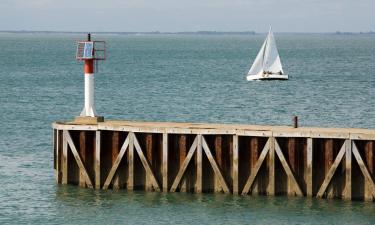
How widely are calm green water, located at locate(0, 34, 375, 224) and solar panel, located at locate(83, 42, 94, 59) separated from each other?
5.20 meters

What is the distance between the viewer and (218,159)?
39000 mm

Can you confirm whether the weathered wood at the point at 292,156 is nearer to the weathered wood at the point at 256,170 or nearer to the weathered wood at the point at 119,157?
the weathered wood at the point at 256,170

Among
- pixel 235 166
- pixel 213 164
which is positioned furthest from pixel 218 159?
pixel 235 166

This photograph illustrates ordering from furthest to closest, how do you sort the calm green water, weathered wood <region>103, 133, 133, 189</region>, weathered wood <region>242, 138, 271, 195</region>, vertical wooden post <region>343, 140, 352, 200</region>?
weathered wood <region>103, 133, 133, 189</region> < weathered wood <region>242, 138, 271, 195</region> < the calm green water < vertical wooden post <region>343, 140, 352, 200</region>

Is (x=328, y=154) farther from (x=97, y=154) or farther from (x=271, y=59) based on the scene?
(x=271, y=59)

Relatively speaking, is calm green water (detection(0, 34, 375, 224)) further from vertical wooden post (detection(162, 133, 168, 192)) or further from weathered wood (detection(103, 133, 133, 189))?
weathered wood (detection(103, 133, 133, 189))

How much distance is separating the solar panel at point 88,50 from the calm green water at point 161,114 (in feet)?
17.1

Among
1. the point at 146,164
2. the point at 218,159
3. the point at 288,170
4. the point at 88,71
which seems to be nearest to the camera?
the point at 288,170

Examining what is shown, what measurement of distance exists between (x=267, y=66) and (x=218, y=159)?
7845 cm

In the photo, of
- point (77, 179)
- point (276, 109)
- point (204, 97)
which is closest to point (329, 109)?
point (276, 109)

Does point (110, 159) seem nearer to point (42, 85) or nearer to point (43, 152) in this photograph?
point (43, 152)

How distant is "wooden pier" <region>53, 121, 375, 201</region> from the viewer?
1489 inches

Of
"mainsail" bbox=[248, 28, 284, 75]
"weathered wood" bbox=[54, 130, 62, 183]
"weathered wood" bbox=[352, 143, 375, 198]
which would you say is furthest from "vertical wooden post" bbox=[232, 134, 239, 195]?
"mainsail" bbox=[248, 28, 284, 75]

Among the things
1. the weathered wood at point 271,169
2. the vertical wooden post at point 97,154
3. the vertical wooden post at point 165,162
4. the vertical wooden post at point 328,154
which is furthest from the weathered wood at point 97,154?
the vertical wooden post at point 328,154
